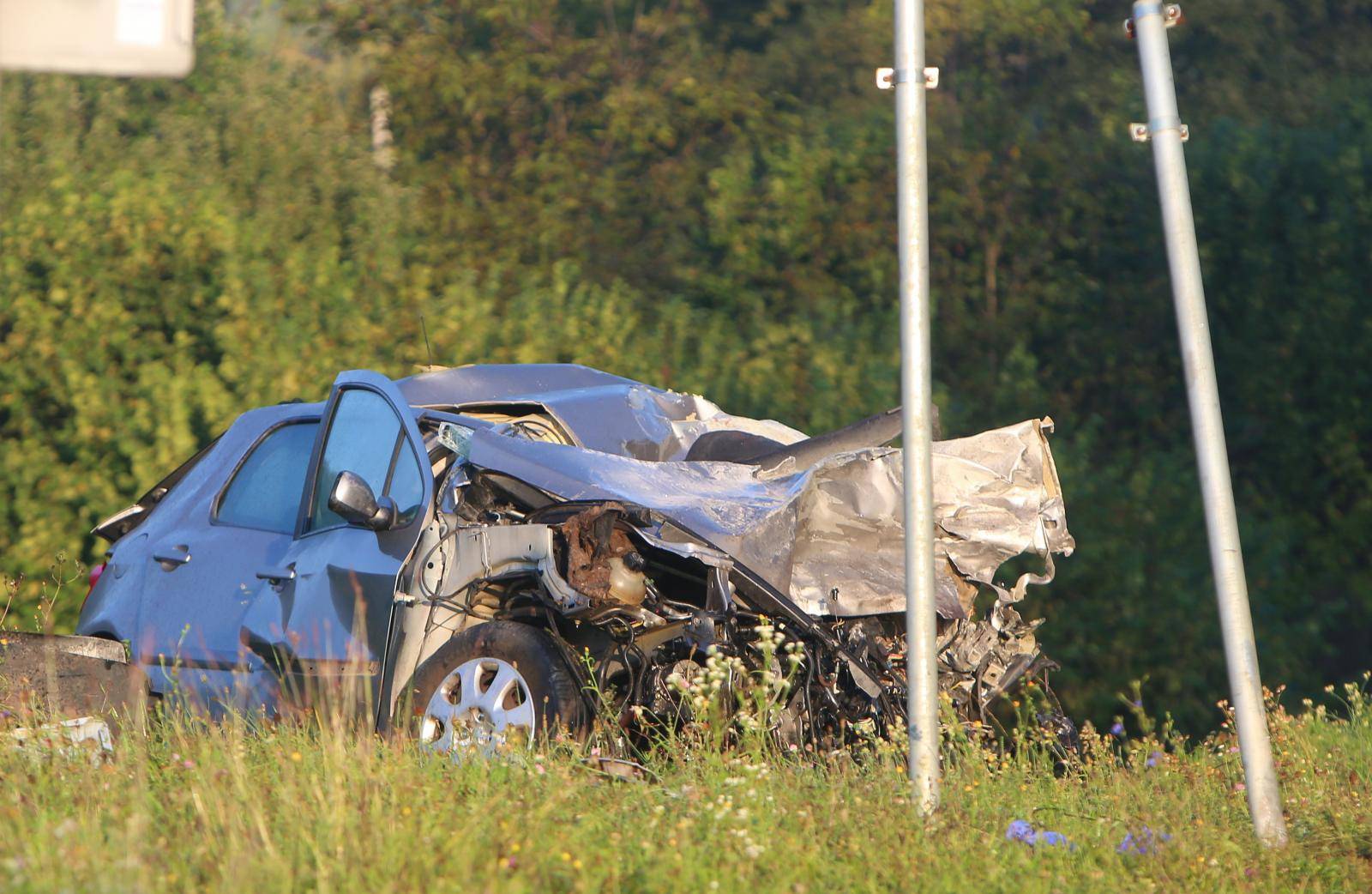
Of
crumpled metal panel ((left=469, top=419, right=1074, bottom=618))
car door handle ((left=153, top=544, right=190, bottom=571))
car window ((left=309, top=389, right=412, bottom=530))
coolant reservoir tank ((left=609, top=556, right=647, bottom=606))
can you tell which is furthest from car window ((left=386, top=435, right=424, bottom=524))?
car door handle ((left=153, top=544, right=190, bottom=571))

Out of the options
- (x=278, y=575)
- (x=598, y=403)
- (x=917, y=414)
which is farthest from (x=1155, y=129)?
(x=278, y=575)

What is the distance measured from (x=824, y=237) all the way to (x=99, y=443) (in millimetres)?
8932

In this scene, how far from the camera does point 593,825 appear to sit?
4367 millimetres

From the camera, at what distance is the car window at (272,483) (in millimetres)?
6941

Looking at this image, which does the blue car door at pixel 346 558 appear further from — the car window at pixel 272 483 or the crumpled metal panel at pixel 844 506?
the crumpled metal panel at pixel 844 506

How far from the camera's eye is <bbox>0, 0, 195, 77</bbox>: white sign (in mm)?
3482

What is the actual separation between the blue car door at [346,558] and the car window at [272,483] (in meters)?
0.27

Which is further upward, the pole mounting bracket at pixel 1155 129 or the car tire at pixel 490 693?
the pole mounting bracket at pixel 1155 129

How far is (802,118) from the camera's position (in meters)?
20.6

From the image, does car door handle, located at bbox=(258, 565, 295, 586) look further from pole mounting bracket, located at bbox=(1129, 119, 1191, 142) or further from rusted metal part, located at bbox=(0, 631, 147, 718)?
pole mounting bracket, located at bbox=(1129, 119, 1191, 142)

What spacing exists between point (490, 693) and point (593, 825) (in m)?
1.30

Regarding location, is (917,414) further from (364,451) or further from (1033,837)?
(364,451)

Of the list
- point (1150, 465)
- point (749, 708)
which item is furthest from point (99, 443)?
point (1150, 465)

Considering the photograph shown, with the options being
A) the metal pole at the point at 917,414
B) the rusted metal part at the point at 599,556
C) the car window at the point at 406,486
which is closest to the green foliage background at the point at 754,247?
the car window at the point at 406,486
